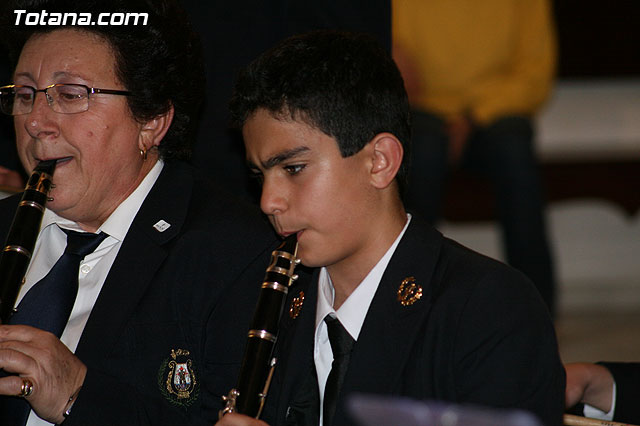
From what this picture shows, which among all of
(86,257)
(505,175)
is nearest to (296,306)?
(86,257)

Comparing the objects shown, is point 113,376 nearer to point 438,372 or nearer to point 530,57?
point 438,372

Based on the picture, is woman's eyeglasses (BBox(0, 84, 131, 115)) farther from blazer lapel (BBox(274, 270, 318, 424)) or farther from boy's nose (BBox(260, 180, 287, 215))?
blazer lapel (BBox(274, 270, 318, 424))

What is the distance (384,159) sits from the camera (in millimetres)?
1879

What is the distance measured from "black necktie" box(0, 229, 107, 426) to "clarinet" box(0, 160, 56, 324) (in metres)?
0.11

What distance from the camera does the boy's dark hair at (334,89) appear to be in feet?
6.04

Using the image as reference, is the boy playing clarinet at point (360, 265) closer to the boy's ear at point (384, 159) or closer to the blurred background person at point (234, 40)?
the boy's ear at point (384, 159)

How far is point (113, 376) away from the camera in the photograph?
1829mm

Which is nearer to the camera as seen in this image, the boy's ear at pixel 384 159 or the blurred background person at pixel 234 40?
the boy's ear at pixel 384 159

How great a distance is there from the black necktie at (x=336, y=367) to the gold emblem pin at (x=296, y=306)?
0.42 ft

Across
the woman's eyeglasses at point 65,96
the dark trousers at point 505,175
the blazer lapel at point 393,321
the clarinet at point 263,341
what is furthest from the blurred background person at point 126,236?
the dark trousers at point 505,175

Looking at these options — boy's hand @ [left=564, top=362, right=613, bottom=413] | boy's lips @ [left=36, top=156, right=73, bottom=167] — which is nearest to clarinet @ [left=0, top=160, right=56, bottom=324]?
boy's lips @ [left=36, top=156, right=73, bottom=167]

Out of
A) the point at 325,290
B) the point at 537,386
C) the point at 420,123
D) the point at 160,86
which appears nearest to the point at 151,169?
the point at 160,86

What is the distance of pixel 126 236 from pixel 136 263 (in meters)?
0.07

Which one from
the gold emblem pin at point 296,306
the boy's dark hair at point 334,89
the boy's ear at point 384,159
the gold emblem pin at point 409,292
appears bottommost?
the gold emblem pin at point 296,306
